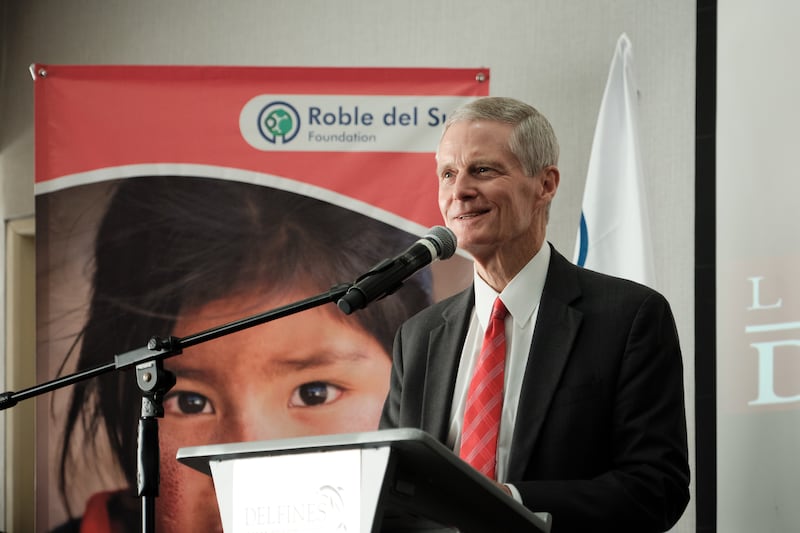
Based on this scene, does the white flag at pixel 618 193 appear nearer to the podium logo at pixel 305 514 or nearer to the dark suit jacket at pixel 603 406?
the dark suit jacket at pixel 603 406

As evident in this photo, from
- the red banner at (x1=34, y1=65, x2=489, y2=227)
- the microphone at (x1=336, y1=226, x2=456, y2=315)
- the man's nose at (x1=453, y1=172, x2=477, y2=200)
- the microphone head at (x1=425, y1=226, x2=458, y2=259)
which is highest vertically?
the red banner at (x1=34, y1=65, x2=489, y2=227)

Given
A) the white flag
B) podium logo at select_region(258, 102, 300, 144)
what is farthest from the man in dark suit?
podium logo at select_region(258, 102, 300, 144)

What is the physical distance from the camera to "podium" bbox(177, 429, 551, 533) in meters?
1.25

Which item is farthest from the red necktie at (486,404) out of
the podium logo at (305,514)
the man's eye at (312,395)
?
the man's eye at (312,395)

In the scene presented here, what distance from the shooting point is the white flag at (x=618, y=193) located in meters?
3.23

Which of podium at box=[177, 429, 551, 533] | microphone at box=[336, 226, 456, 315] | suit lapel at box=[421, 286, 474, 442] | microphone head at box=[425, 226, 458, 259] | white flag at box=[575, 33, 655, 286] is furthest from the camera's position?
white flag at box=[575, 33, 655, 286]

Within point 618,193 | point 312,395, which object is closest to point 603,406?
point 618,193

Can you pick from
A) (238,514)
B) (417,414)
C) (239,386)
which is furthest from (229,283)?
(238,514)

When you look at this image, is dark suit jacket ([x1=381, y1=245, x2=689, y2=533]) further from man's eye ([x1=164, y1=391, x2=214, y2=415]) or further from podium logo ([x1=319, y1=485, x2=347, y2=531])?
man's eye ([x1=164, y1=391, x2=214, y2=415])

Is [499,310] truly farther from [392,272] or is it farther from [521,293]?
[392,272]

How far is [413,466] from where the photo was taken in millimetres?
1297

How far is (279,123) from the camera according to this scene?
11.3 feet

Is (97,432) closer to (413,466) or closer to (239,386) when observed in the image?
(239,386)

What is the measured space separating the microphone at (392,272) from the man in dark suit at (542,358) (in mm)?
309
